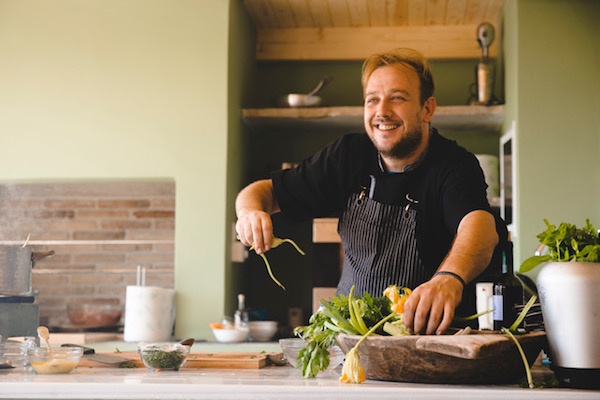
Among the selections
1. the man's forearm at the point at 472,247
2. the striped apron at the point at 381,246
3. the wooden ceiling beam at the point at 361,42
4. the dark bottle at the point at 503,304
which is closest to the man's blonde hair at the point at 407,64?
the striped apron at the point at 381,246

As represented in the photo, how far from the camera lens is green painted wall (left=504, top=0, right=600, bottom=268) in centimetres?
345

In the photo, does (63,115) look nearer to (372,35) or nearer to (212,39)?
(212,39)

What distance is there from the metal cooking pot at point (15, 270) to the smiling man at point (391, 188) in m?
0.78

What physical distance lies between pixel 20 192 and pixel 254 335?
151cm

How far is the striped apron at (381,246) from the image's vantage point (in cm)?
219

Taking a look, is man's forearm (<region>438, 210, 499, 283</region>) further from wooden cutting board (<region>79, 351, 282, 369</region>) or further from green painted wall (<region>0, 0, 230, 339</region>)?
green painted wall (<region>0, 0, 230, 339</region>)

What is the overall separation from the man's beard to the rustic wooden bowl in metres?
0.86

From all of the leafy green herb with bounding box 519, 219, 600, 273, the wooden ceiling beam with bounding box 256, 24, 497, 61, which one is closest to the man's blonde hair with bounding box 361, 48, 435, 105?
the leafy green herb with bounding box 519, 219, 600, 273

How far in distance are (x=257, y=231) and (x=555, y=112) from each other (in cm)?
235

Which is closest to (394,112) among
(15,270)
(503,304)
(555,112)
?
(503,304)

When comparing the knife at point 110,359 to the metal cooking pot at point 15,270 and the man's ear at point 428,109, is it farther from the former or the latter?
the man's ear at point 428,109

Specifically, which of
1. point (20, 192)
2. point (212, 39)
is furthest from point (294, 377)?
point (20, 192)

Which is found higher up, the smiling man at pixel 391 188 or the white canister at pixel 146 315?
the smiling man at pixel 391 188

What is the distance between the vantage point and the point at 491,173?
3865 millimetres
